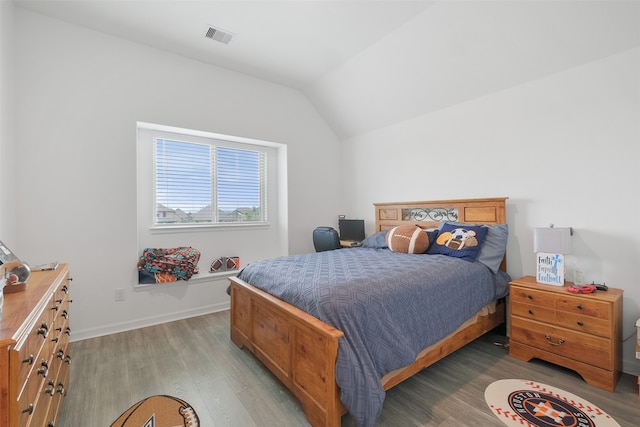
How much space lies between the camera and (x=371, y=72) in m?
3.46

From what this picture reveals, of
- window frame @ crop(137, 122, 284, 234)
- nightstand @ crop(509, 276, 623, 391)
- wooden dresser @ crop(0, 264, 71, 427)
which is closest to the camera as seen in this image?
wooden dresser @ crop(0, 264, 71, 427)

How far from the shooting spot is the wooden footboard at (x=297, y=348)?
1464 millimetres

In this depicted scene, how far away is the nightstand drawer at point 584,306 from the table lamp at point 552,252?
203 millimetres

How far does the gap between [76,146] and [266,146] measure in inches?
85.2

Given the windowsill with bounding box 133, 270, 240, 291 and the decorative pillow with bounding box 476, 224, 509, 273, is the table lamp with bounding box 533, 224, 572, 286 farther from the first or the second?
the windowsill with bounding box 133, 270, 240, 291

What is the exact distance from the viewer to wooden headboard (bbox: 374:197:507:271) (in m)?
2.86

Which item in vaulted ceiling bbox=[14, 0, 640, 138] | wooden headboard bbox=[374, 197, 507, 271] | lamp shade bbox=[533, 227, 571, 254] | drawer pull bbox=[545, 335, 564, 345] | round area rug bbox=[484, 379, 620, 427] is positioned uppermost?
vaulted ceiling bbox=[14, 0, 640, 138]

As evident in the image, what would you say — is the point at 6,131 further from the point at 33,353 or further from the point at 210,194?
the point at 33,353

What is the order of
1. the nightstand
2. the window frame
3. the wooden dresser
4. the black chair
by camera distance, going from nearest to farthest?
1. the wooden dresser
2. the nightstand
3. the window frame
4. the black chair

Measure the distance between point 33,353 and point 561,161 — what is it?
356 centimetres

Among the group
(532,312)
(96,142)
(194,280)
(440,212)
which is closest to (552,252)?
(532,312)

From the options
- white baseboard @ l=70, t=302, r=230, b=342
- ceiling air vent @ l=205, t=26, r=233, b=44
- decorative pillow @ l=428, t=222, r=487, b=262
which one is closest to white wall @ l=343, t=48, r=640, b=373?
decorative pillow @ l=428, t=222, r=487, b=262

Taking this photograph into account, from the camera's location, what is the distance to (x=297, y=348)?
1743 millimetres

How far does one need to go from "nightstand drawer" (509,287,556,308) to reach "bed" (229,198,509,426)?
0.19 metres
